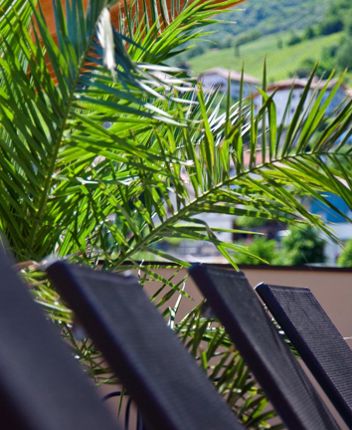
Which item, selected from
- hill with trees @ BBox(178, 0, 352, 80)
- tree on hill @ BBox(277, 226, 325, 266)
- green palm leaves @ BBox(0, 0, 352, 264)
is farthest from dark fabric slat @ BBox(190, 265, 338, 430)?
hill with trees @ BBox(178, 0, 352, 80)

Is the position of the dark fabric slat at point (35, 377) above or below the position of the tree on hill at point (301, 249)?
below

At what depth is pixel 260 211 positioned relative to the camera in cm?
283

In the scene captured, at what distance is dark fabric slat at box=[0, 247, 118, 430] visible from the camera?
2.76 ft

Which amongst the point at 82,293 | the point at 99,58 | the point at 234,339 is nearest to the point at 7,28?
the point at 99,58

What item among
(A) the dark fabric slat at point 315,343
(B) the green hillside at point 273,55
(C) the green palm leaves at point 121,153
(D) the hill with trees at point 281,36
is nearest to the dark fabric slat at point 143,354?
(A) the dark fabric slat at point 315,343

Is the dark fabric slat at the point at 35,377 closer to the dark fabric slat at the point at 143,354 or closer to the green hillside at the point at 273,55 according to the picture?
the dark fabric slat at the point at 143,354

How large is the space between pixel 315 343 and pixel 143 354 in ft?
3.43

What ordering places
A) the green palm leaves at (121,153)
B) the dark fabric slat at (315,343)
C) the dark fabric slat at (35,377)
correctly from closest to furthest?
1. the dark fabric slat at (35,377)
2. the dark fabric slat at (315,343)
3. the green palm leaves at (121,153)

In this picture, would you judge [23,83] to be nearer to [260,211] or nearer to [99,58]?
[99,58]

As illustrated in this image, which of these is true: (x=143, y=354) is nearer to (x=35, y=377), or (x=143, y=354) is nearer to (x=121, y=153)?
(x=35, y=377)

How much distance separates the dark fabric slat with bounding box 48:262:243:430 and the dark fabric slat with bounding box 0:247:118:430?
0.90 ft

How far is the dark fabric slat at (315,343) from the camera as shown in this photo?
7.24 feet

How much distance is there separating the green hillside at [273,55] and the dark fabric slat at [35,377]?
215 feet

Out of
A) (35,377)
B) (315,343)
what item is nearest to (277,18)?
(315,343)
